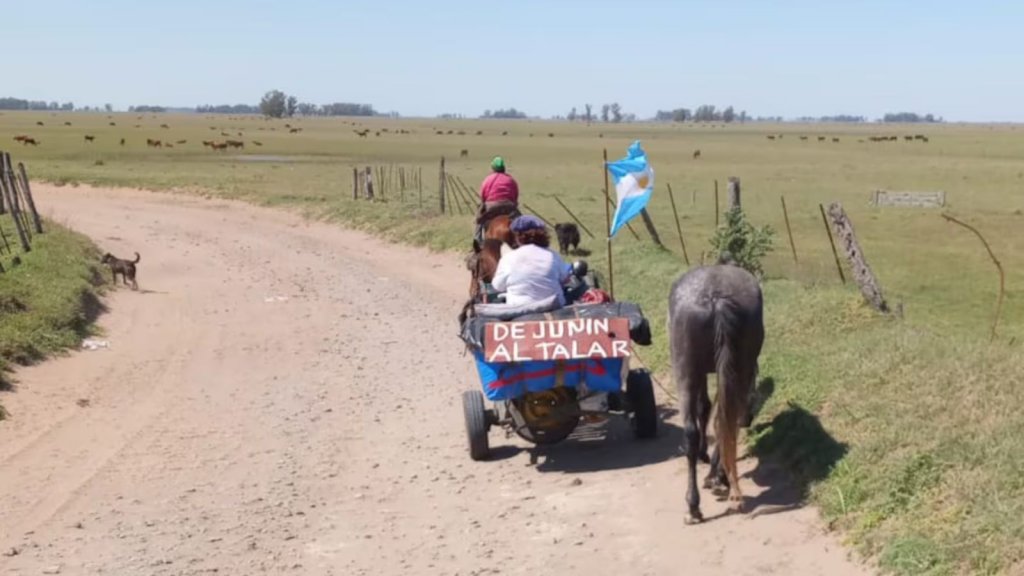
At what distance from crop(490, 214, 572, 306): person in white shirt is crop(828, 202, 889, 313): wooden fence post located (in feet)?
11.7

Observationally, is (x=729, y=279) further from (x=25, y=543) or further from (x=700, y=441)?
(x=25, y=543)

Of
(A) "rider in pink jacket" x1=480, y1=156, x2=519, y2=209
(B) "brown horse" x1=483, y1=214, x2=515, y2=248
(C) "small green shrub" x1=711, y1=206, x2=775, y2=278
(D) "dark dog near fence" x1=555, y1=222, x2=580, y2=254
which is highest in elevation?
(A) "rider in pink jacket" x1=480, y1=156, x2=519, y2=209

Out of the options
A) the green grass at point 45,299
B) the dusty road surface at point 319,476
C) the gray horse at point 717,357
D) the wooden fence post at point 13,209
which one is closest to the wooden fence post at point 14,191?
the wooden fence post at point 13,209

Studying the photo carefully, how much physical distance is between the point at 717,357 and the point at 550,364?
5.22ft

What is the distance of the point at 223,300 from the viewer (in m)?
18.3

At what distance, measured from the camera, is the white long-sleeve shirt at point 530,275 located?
940 centimetres

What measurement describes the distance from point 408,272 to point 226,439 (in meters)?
10.7

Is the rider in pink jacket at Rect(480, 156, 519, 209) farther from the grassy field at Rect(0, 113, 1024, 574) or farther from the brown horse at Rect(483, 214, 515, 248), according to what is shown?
the grassy field at Rect(0, 113, 1024, 574)

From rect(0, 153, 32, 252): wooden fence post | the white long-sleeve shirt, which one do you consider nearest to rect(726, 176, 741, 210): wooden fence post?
the white long-sleeve shirt

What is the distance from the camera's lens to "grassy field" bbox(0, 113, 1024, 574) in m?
6.44

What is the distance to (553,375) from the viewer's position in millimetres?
8523

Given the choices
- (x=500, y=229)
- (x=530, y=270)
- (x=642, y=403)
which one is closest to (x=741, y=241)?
(x=500, y=229)

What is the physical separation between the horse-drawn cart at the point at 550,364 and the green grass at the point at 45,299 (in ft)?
19.8

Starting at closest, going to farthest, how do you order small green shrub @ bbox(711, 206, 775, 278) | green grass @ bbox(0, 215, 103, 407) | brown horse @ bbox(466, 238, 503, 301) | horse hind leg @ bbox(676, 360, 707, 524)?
1. horse hind leg @ bbox(676, 360, 707, 524)
2. brown horse @ bbox(466, 238, 503, 301)
3. green grass @ bbox(0, 215, 103, 407)
4. small green shrub @ bbox(711, 206, 775, 278)
